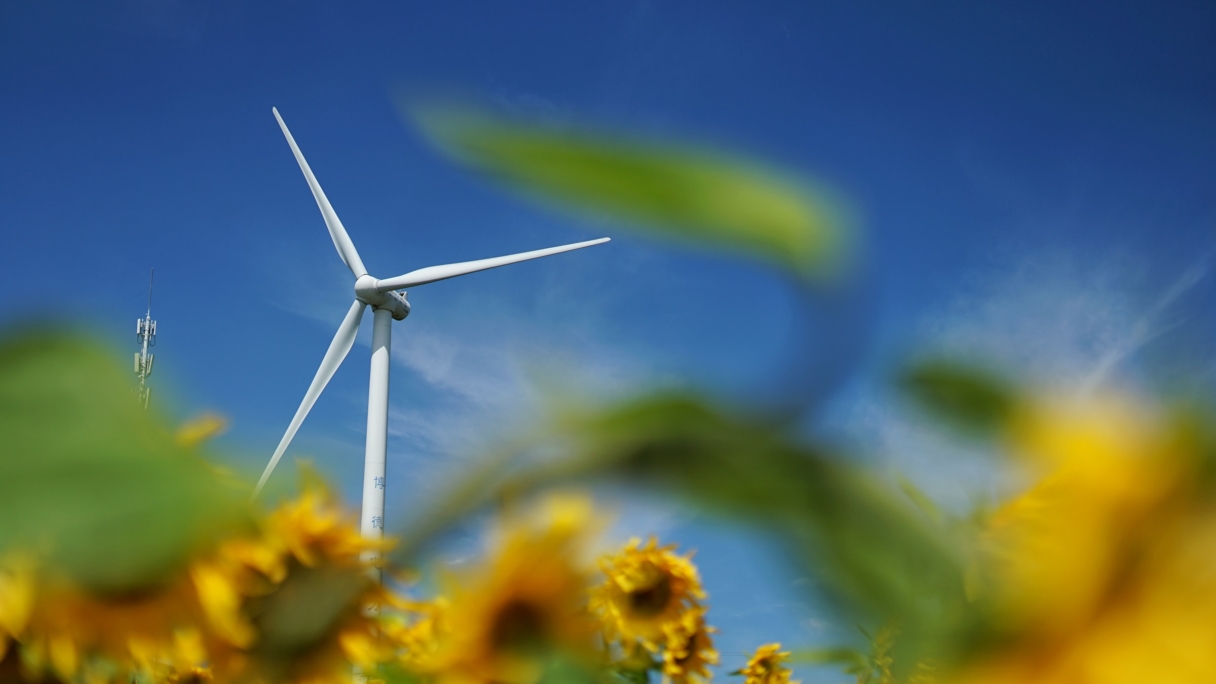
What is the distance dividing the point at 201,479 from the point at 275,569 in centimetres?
7

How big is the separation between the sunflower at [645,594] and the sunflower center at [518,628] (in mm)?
37

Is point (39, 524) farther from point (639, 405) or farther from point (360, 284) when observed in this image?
point (360, 284)

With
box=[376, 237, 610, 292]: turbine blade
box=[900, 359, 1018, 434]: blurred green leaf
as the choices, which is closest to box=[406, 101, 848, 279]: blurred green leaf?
box=[900, 359, 1018, 434]: blurred green leaf

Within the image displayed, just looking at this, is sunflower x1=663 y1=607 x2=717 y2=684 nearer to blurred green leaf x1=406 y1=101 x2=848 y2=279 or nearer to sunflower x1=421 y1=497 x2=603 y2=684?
sunflower x1=421 y1=497 x2=603 y2=684

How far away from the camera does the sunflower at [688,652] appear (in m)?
0.42

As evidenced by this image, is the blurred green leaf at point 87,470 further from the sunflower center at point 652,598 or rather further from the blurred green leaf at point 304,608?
the sunflower center at point 652,598

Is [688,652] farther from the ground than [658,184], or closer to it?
farther from the ground

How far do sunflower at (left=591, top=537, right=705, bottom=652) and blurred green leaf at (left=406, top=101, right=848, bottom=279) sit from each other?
0.62 feet

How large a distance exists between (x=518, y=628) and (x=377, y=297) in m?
5.12

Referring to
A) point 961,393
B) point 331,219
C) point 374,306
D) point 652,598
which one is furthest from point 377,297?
point 961,393

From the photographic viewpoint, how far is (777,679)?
54 centimetres

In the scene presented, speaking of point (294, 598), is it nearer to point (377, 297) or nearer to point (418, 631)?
point (418, 631)

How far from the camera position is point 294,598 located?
0.80 feet

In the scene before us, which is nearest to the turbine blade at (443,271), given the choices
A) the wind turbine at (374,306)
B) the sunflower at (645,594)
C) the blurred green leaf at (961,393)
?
the wind turbine at (374,306)
